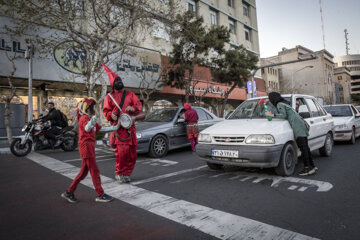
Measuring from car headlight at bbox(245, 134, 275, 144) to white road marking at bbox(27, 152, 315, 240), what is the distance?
1.58 meters

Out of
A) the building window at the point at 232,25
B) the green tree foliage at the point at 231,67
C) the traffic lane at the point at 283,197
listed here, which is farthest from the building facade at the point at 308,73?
the traffic lane at the point at 283,197

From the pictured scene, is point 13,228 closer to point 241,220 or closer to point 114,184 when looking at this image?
point 114,184

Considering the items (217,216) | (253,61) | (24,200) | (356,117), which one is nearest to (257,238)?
(217,216)

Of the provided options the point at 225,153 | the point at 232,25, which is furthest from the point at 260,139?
the point at 232,25

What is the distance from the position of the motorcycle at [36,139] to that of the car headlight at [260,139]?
22.7 feet

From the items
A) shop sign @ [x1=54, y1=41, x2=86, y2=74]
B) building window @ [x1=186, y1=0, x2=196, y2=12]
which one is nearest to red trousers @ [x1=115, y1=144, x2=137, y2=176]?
shop sign @ [x1=54, y1=41, x2=86, y2=74]

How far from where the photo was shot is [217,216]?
2.76 metres

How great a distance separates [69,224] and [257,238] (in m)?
2.00

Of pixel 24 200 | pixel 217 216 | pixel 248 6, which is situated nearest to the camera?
pixel 217 216

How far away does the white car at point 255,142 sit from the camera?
3998mm

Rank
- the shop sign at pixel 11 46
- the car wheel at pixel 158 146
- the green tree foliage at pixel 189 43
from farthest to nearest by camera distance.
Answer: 1. the green tree foliage at pixel 189 43
2. the shop sign at pixel 11 46
3. the car wheel at pixel 158 146

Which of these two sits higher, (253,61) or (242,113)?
(253,61)

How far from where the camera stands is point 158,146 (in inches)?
272

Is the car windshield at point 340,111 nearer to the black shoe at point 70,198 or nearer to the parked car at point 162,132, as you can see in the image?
the parked car at point 162,132
